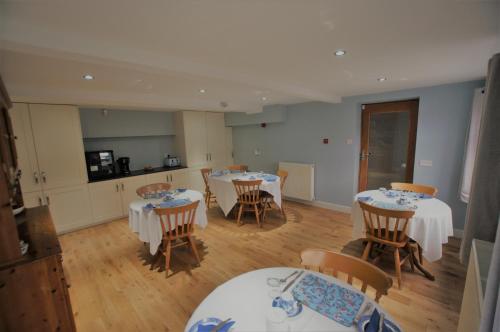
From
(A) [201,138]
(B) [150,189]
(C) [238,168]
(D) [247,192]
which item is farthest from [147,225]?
(A) [201,138]

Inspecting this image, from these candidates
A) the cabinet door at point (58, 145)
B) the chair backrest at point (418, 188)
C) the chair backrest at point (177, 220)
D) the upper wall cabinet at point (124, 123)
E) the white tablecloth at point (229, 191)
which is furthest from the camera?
the upper wall cabinet at point (124, 123)

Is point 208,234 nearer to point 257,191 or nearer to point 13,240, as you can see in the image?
point 257,191

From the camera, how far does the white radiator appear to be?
4.75 m

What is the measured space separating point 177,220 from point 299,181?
3.00 m

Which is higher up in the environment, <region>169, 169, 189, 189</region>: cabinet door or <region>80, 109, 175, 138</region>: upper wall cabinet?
<region>80, 109, 175, 138</region>: upper wall cabinet

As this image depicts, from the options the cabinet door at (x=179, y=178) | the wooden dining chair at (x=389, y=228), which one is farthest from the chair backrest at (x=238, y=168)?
the wooden dining chair at (x=389, y=228)

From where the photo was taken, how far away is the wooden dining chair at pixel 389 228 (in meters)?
2.23

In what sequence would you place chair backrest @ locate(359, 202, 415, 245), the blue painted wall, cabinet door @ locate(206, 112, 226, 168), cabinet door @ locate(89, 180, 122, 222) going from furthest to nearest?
cabinet door @ locate(206, 112, 226, 168), cabinet door @ locate(89, 180, 122, 222), the blue painted wall, chair backrest @ locate(359, 202, 415, 245)

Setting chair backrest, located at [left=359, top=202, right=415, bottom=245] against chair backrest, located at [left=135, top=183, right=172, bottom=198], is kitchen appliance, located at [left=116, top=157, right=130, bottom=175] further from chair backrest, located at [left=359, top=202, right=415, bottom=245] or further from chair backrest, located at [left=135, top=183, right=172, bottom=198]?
chair backrest, located at [left=359, top=202, right=415, bottom=245]

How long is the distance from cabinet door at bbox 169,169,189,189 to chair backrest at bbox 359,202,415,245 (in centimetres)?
403

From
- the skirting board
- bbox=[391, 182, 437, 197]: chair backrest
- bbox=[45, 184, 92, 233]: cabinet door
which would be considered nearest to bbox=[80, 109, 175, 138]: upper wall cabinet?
bbox=[45, 184, 92, 233]: cabinet door

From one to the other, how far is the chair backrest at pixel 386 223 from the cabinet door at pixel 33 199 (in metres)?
4.66

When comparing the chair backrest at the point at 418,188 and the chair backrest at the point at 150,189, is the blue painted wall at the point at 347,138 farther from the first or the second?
the chair backrest at the point at 150,189

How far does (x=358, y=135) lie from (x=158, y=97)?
12.2ft
